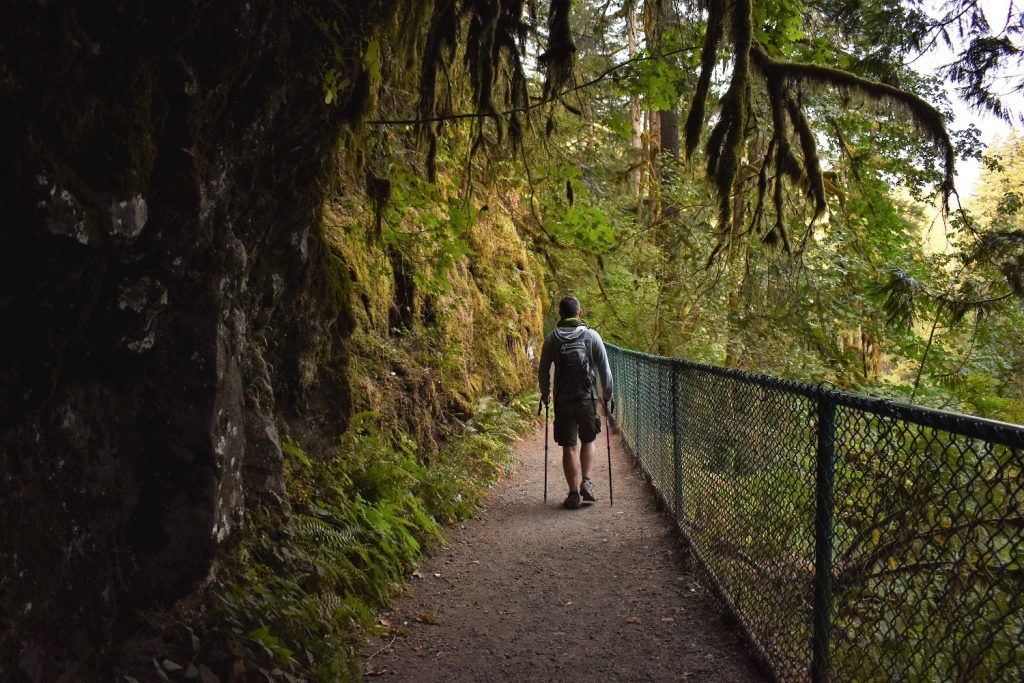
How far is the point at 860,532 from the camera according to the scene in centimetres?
315

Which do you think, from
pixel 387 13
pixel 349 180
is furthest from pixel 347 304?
pixel 387 13

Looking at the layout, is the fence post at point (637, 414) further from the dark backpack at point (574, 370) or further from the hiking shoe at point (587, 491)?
the dark backpack at point (574, 370)

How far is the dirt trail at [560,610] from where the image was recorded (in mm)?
4316

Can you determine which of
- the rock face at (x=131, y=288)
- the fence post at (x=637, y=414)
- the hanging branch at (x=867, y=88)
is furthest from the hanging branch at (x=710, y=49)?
the fence post at (x=637, y=414)

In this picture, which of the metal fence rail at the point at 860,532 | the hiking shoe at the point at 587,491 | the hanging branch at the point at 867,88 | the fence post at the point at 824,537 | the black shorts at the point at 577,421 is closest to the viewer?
the metal fence rail at the point at 860,532

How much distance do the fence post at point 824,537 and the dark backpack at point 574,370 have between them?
15.3 feet

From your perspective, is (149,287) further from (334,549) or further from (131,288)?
(334,549)

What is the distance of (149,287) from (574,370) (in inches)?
206

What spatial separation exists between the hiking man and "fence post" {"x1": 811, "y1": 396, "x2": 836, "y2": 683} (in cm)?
458

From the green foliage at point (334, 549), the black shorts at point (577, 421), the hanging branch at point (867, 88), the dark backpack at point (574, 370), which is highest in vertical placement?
the hanging branch at point (867, 88)

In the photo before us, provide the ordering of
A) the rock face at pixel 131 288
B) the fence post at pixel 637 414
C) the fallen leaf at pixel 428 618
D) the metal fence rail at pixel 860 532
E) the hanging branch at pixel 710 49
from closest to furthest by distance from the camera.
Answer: the metal fence rail at pixel 860 532 < the rock face at pixel 131 288 < the fallen leaf at pixel 428 618 < the hanging branch at pixel 710 49 < the fence post at pixel 637 414

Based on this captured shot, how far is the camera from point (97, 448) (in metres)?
3.36

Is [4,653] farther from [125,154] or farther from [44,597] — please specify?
[125,154]

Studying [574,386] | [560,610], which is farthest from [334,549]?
[574,386]
